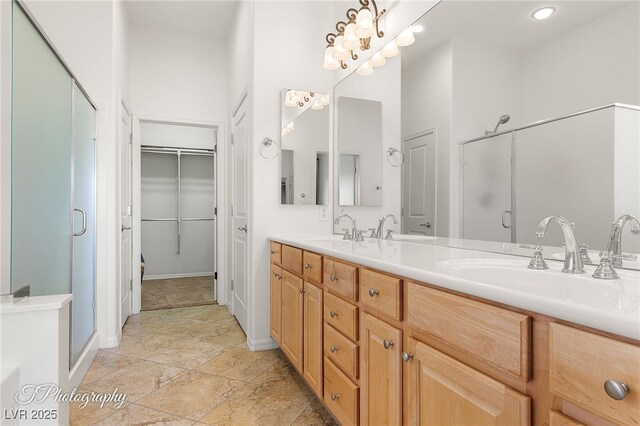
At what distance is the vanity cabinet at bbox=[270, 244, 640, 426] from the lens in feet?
1.94

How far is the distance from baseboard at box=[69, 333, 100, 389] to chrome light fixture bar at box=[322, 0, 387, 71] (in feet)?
8.14

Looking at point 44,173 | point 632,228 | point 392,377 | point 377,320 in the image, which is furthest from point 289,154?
point 632,228

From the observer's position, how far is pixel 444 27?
1.72m

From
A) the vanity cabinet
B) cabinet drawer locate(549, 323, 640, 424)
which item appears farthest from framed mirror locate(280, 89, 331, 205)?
cabinet drawer locate(549, 323, 640, 424)

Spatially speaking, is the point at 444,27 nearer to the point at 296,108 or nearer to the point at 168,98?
the point at 296,108

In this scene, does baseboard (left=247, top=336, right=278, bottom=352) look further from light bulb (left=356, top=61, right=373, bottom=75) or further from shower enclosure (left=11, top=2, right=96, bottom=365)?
light bulb (left=356, top=61, right=373, bottom=75)

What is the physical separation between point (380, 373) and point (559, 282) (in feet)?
2.07

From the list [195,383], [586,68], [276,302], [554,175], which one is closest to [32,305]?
[195,383]

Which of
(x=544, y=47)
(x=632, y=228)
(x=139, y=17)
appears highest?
(x=139, y=17)

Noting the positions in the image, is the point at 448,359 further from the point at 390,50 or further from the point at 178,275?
the point at 178,275

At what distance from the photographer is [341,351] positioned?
1484 mm

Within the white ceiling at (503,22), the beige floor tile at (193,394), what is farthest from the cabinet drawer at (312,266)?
the white ceiling at (503,22)

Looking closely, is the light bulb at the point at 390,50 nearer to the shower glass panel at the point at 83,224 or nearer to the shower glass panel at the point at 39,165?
the shower glass panel at the point at 39,165

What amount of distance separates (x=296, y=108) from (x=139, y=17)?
2072 millimetres
